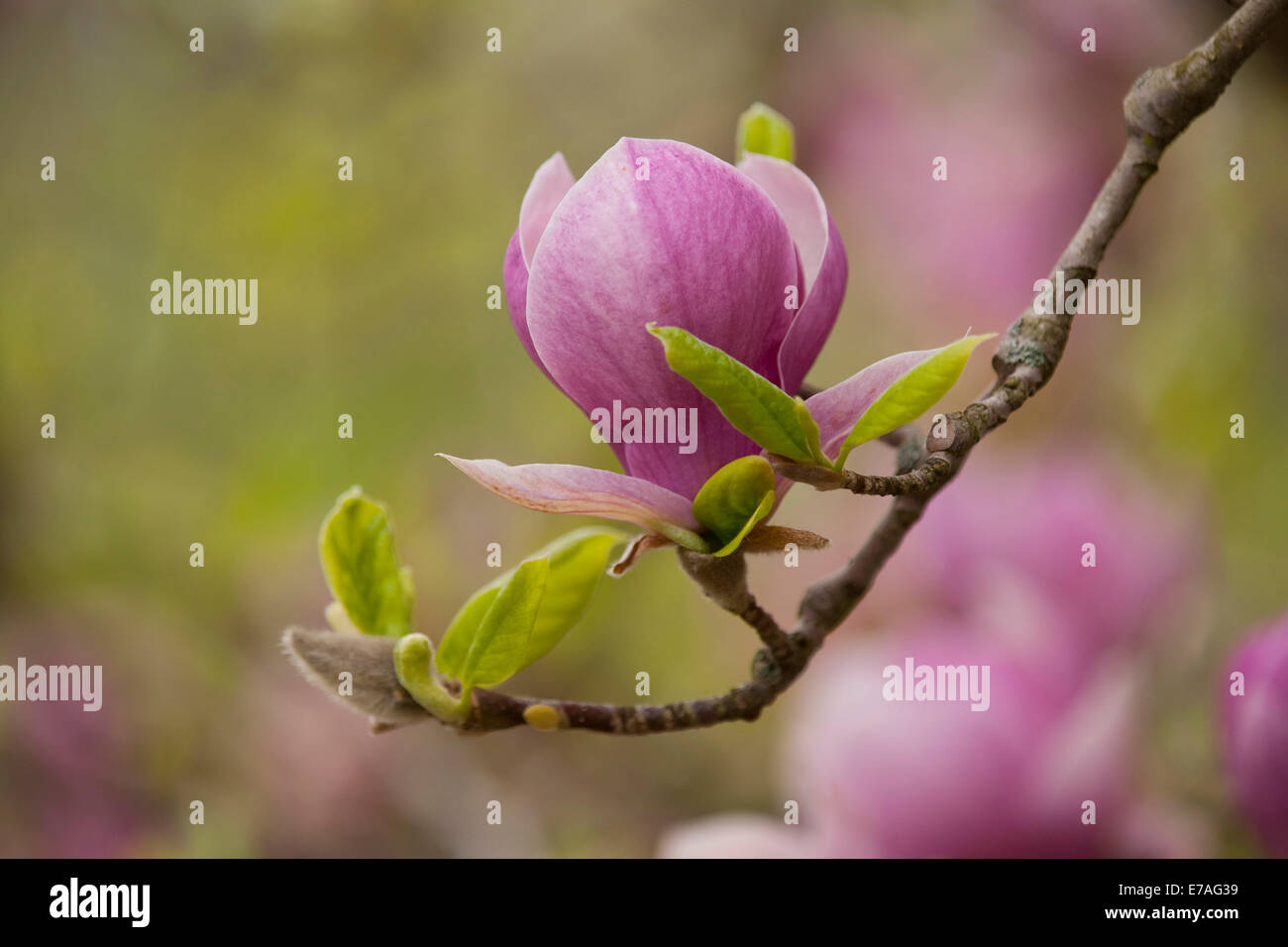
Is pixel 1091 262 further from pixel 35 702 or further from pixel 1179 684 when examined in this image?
pixel 35 702

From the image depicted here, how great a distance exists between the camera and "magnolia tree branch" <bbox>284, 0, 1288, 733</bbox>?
16.0 inches

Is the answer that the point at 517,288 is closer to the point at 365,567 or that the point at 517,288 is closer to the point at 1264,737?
the point at 365,567

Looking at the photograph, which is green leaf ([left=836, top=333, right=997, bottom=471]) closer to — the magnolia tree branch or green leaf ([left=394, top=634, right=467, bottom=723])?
the magnolia tree branch

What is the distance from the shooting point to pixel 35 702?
166 centimetres

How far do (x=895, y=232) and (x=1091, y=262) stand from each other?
4.38ft

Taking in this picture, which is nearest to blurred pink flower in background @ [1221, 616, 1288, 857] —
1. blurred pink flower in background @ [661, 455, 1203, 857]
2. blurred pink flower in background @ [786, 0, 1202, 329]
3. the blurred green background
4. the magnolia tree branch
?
blurred pink flower in background @ [661, 455, 1203, 857]

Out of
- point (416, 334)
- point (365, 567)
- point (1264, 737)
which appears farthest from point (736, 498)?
point (416, 334)

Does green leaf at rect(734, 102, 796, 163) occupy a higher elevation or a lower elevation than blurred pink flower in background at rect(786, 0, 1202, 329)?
lower

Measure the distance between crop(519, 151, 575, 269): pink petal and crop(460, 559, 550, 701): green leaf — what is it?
10cm

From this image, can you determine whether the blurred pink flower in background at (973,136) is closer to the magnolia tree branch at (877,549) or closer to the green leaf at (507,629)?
the magnolia tree branch at (877,549)

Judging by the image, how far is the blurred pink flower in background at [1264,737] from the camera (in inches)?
22.1

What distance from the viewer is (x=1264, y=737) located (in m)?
0.57

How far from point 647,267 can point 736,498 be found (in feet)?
0.25

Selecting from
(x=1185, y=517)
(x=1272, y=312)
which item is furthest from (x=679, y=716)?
(x=1272, y=312)
